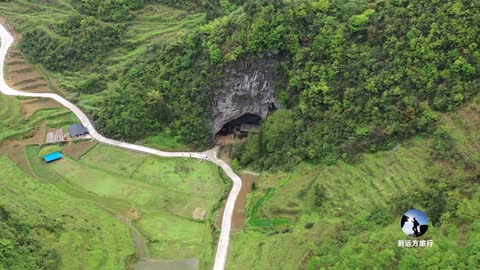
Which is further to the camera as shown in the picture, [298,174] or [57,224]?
[298,174]

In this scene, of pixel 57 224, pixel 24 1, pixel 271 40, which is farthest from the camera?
pixel 24 1

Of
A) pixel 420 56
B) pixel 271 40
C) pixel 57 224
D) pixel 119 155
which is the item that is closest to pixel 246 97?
pixel 271 40

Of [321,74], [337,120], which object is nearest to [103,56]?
[321,74]

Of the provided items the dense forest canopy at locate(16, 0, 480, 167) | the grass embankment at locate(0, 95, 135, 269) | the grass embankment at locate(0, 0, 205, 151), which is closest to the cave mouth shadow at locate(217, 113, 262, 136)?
the dense forest canopy at locate(16, 0, 480, 167)

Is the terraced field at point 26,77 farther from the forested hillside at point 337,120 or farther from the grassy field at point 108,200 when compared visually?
the grassy field at point 108,200

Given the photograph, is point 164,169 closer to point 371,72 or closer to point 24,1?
point 371,72

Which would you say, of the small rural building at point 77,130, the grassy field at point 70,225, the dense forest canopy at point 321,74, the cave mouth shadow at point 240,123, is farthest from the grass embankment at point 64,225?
the cave mouth shadow at point 240,123

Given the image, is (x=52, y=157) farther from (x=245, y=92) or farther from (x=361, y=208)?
(x=361, y=208)

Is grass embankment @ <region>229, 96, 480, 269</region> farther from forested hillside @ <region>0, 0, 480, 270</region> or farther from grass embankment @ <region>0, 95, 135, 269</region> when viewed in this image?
grass embankment @ <region>0, 95, 135, 269</region>
